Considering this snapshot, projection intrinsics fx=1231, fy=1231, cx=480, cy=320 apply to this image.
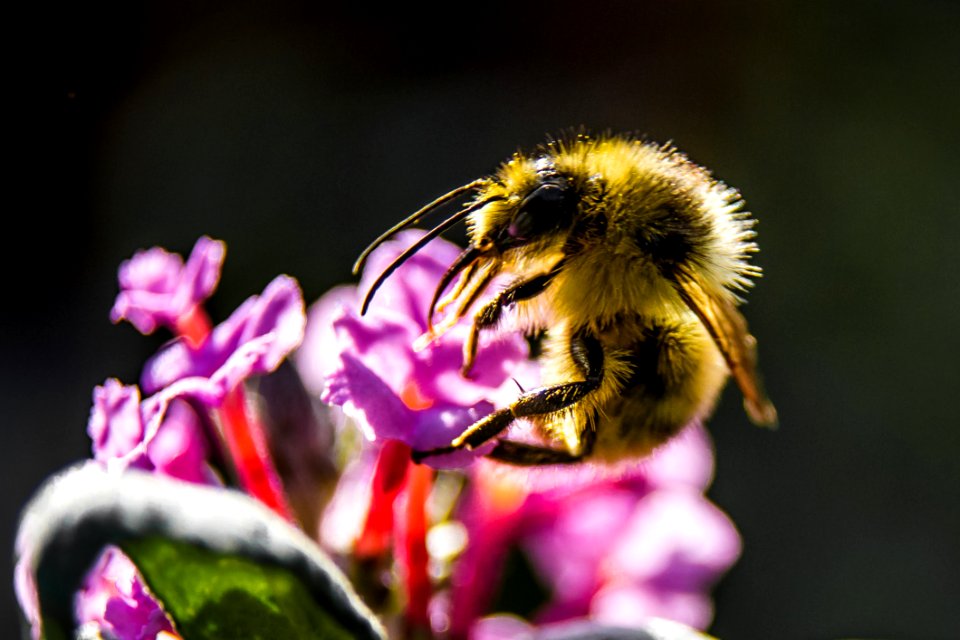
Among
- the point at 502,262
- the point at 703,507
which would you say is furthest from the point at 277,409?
the point at 703,507

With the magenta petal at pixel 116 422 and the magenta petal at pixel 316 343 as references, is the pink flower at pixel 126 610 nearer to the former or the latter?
the magenta petal at pixel 116 422

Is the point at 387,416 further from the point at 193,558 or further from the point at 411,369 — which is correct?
the point at 193,558

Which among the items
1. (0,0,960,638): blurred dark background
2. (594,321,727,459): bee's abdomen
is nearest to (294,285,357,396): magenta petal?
(594,321,727,459): bee's abdomen

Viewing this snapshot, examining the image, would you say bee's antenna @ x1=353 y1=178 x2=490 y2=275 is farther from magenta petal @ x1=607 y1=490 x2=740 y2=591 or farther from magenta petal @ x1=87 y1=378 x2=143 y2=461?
magenta petal @ x1=607 y1=490 x2=740 y2=591

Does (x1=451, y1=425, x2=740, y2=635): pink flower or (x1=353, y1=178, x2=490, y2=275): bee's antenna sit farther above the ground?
(x1=353, y1=178, x2=490, y2=275): bee's antenna

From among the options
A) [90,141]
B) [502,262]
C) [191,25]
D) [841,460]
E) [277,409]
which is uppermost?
[191,25]

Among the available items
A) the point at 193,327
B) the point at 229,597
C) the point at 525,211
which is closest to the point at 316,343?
the point at 193,327

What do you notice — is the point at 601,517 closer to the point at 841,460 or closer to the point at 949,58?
the point at 841,460
